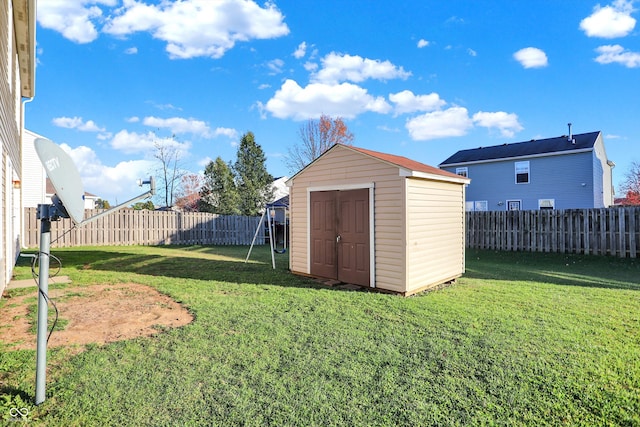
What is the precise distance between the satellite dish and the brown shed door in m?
4.90

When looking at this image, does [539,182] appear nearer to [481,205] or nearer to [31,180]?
[481,205]

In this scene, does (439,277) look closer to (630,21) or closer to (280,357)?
(280,357)

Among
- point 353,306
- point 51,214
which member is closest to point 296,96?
point 353,306

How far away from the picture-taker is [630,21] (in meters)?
11.7

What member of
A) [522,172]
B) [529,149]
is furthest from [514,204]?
[529,149]

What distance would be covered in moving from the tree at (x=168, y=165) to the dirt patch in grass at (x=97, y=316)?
2314 cm

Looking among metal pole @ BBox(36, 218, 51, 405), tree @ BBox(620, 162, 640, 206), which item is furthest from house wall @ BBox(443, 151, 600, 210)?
metal pole @ BBox(36, 218, 51, 405)

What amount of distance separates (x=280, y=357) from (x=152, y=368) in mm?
1147

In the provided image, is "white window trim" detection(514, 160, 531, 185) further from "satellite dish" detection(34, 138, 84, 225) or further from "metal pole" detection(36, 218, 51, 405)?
"metal pole" detection(36, 218, 51, 405)

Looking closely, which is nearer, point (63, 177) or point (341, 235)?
point (63, 177)

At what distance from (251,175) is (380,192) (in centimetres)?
2401

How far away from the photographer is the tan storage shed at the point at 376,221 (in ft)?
20.5

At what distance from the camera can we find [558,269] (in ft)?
31.9

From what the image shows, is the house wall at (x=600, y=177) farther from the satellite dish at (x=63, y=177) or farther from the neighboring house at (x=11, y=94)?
the neighboring house at (x=11, y=94)
